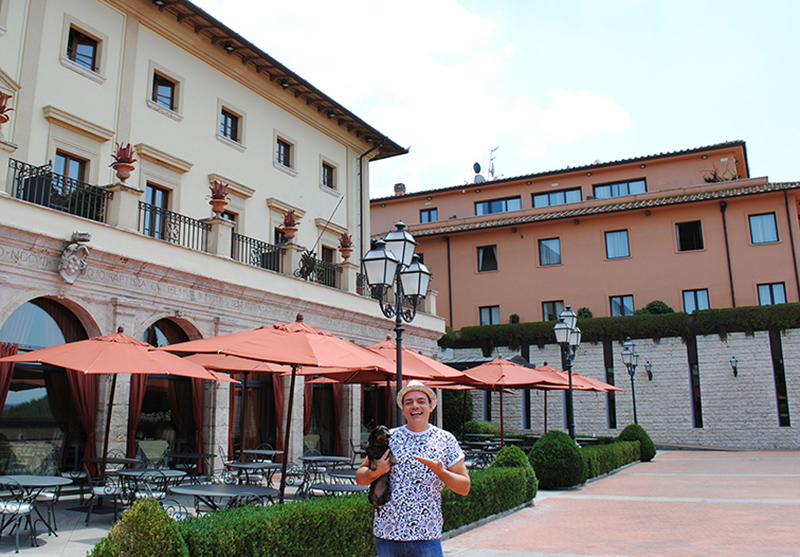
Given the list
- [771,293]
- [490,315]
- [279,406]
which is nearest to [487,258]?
[490,315]

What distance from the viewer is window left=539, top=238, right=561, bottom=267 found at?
111 ft

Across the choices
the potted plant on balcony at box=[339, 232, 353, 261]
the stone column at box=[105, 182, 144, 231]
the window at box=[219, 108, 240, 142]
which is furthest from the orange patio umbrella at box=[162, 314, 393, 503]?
the window at box=[219, 108, 240, 142]

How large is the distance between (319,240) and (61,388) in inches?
441

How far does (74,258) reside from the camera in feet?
38.7

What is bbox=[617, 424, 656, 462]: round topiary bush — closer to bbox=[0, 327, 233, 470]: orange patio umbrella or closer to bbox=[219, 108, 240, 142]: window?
bbox=[219, 108, 240, 142]: window

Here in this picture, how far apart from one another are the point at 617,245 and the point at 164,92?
22935 millimetres

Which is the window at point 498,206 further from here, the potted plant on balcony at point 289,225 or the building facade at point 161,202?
the potted plant on balcony at point 289,225

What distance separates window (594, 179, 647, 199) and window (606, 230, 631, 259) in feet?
12.1

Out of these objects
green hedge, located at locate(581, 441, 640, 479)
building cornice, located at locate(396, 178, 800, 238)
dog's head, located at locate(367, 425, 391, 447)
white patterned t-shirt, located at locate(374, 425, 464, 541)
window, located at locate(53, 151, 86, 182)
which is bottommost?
green hedge, located at locate(581, 441, 640, 479)

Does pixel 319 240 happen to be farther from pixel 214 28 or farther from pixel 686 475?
pixel 686 475

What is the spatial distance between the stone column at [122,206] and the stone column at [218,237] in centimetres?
233

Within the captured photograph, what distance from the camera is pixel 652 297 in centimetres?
3155

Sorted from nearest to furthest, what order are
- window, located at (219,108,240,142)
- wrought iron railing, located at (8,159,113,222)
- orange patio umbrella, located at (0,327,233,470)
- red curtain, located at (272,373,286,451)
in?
orange patio umbrella, located at (0,327,233,470) < wrought iron railing, located at (8,159,113,222) < red curtain, located at (272,373,286,451) < window, located at (219,108,240,142)

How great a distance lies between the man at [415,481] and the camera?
156 inches
